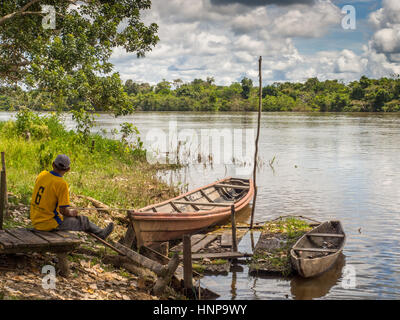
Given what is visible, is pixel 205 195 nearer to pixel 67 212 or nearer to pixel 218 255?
pixel 218 255

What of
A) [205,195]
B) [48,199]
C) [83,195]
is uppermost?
[48,199]

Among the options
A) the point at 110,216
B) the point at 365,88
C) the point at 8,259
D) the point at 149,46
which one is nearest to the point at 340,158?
the point at 149,46

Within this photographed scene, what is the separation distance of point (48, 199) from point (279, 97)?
97.9m

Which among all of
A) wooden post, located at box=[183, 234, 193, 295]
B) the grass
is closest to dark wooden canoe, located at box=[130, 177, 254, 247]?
the grass

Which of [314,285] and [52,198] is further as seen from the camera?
Result: [314,285]

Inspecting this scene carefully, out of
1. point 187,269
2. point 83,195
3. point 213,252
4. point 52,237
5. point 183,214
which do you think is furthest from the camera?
point 83,195

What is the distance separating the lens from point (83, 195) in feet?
33.9

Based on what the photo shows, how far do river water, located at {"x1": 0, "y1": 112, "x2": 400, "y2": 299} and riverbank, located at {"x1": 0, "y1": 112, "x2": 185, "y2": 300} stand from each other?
174cm

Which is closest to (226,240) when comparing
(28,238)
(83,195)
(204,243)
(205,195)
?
(204,243)

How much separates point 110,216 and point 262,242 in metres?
3.40

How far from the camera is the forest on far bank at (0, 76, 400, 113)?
86.7 metres

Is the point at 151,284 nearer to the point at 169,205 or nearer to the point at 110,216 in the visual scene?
the point at 110,216

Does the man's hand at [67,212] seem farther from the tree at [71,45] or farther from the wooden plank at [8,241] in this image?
the tree at [71,45]

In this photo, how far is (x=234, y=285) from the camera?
774cm
